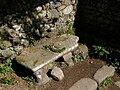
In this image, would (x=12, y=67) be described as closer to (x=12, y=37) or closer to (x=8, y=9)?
(x=12, y=37)

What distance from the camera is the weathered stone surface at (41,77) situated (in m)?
6.27

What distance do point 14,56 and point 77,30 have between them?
2221mm

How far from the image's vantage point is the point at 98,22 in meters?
7.85

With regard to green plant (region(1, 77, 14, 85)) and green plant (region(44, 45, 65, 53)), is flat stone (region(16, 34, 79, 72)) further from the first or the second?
green plant (region(1, 77, 14, 85))

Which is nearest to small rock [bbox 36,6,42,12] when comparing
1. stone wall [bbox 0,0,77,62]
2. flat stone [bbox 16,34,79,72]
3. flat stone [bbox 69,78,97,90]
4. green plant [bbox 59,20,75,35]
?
stone wall [bbox 0,0,77,62]

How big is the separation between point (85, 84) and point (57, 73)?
2.23ft

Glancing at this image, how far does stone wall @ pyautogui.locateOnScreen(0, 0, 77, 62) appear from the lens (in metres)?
6.38

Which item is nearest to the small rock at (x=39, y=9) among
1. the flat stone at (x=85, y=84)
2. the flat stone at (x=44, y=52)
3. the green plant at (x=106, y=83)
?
the flat stone at (x=44, y=52)

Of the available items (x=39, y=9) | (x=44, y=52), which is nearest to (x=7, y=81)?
(x=44, y=52)

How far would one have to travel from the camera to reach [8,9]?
23.5ft

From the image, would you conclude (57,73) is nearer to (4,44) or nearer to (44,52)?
(44,52)

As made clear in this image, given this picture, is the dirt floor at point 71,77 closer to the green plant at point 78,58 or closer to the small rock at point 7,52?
the green plant at point 78,58

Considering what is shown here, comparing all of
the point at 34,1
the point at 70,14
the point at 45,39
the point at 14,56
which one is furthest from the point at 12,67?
the point at 70,14

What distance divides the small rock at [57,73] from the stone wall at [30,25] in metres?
0.86
